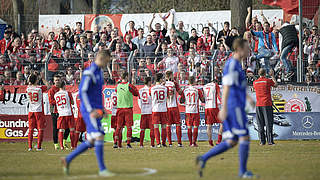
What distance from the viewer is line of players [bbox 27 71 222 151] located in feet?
59.9

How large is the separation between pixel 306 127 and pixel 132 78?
22.7 ft

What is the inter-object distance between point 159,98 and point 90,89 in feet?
27.6

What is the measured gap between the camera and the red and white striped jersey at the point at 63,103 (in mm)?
18531

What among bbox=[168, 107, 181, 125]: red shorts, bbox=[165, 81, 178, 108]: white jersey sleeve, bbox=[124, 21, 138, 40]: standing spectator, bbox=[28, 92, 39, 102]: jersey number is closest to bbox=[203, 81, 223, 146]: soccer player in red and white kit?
bbox=[168, 107, 181, 125]: red shorts

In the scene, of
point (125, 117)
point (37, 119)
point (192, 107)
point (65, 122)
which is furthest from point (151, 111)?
point (37, 119)

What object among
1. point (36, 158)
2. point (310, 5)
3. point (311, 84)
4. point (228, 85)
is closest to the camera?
point (228, 85)

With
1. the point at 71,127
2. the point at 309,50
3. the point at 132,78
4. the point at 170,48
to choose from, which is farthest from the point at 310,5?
the point at 71,127

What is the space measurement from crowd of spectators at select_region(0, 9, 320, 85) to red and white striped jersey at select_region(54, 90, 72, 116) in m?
3.10

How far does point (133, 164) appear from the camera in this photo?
12.6 metres

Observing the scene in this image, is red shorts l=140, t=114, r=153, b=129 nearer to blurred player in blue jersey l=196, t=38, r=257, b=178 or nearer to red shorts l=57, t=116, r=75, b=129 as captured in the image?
red shorts l=57, t=116, r=75, b=129

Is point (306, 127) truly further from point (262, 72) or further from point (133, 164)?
point (133, 164)

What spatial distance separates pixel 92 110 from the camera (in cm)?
1029

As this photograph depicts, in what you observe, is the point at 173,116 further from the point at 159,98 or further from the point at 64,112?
the point at 64,112

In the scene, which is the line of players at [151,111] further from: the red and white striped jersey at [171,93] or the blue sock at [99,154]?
the blue sock at [99,154]
